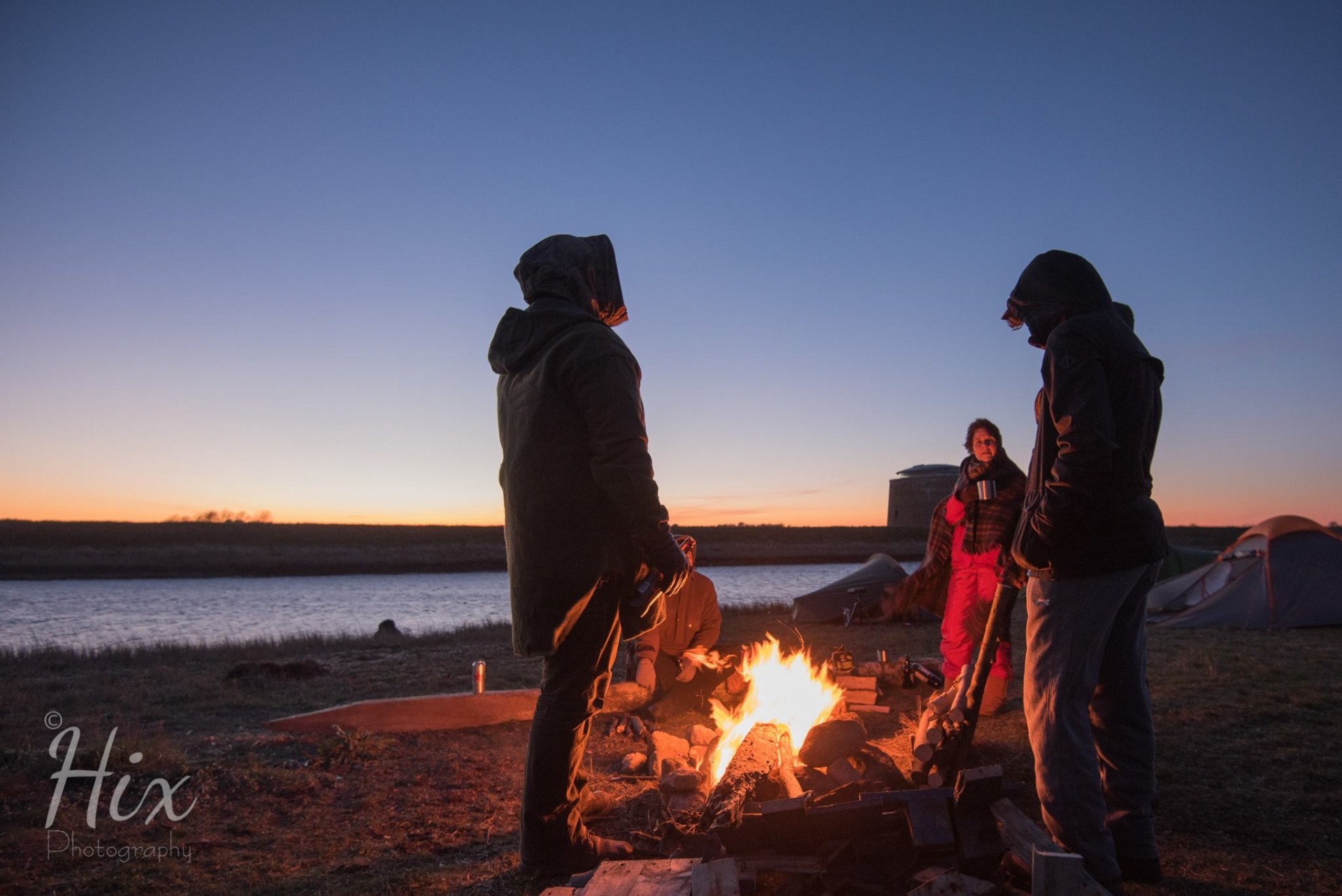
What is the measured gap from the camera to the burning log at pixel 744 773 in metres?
2.87

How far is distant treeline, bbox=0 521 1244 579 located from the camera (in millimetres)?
37469

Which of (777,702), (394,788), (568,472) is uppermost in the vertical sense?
(568,472)

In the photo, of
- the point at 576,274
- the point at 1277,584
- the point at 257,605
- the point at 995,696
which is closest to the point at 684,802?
the point at 576,274

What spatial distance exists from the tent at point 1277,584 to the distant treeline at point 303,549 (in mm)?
23375

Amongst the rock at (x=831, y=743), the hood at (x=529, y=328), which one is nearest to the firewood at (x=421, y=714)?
the rock at (x=831, y=743)

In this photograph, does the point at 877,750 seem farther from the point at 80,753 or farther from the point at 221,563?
the point at 221,563

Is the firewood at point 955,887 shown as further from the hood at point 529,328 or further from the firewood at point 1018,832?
the hood at point 529,328

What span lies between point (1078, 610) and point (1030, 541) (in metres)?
0.26

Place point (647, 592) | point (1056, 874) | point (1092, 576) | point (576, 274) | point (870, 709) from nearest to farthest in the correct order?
point (1056, 874) < point (1092, 576) < point (647, 592) < point (576, 274) < point (870, 709)

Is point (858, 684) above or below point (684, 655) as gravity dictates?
below

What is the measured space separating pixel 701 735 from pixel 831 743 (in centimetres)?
110

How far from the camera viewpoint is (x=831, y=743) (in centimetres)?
382

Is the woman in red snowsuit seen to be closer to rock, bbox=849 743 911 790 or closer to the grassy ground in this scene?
the grassy ground

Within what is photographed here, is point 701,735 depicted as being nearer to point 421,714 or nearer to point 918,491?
point 421,714
